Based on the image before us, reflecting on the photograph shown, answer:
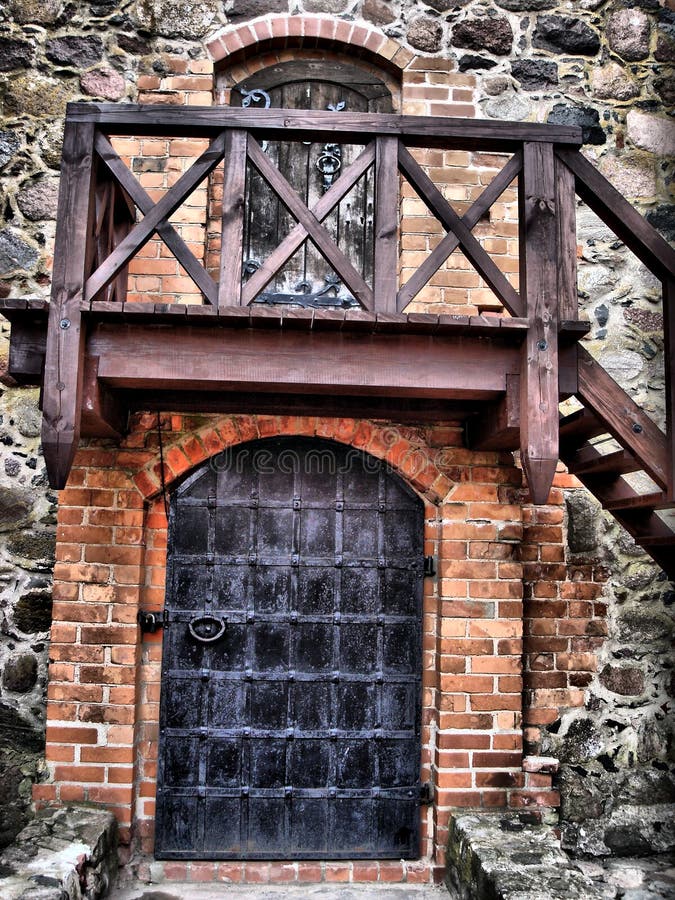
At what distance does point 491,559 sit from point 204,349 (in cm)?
185

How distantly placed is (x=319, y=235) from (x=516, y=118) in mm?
1953

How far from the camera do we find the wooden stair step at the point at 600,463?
11.0 feet

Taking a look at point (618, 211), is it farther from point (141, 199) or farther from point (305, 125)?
A: point (141, 199)

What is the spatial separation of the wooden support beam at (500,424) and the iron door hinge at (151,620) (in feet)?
5.85

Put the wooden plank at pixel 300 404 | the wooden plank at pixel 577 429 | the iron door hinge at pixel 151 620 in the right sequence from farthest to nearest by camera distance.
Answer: the iron door hinge at pixel 151 620
the wooden plank at pixel 300 404
the wooden plank at pixel 577 429

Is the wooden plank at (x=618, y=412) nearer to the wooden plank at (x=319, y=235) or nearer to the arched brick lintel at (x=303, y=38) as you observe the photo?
the wooden plank at (x=319, y=235)

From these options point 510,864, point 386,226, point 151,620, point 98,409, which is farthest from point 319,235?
point 510,864

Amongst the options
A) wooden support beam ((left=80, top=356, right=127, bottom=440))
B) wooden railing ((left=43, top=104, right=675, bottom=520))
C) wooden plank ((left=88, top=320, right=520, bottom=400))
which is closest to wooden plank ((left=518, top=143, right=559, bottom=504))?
wooden railing ((left=43, top=104, right=675, bottom=520))

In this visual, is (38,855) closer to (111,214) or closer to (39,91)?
(111,214)

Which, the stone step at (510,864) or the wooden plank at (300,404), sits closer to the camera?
the stone step at (510,864)

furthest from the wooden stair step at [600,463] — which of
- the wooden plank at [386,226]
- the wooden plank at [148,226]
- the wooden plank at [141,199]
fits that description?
the wooden plank at [148,226]

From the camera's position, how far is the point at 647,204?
4414mm

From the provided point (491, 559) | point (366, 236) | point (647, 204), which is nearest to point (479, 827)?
point (491, 559)

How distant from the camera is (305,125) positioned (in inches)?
122
